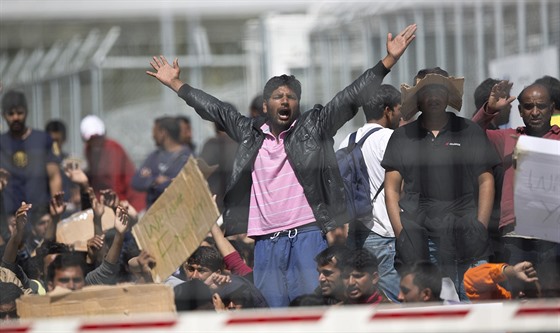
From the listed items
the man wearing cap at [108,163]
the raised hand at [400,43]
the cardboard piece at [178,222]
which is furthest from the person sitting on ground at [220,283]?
the man wearing cap at [108,163]

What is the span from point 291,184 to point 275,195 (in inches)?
3.2

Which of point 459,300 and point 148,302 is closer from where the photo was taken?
point 148,302

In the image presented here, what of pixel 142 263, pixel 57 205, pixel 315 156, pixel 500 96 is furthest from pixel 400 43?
pixel 57 205

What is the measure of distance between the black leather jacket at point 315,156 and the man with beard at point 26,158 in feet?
6.78

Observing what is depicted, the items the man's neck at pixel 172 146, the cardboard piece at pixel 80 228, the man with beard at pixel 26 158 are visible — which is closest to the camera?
the cardboard piece at pixel 80 228

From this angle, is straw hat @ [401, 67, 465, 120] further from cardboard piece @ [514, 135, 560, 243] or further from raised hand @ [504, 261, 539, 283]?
raised hand @ [504, 261, 539, 283]

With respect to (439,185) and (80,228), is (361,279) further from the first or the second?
(80,228)

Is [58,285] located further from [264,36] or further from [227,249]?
[264,36]

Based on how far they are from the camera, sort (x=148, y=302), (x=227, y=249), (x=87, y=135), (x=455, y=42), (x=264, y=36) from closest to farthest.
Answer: (x=148, y=302) → (x=227, y=249) → (x=455, y=42) → (x=87, y=135) → (x=264, y=36)

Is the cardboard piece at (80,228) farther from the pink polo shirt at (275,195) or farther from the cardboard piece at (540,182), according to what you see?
the cardboard piece at (540,182)

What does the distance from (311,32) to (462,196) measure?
3.95 meters

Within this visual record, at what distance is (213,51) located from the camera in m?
10.8

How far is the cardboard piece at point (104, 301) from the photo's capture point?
4.86 metres

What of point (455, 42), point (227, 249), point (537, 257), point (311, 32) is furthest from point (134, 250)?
point (311, 32)
